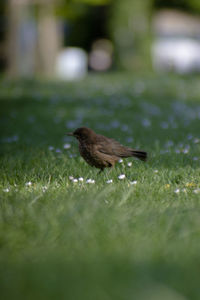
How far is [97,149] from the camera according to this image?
5.07m

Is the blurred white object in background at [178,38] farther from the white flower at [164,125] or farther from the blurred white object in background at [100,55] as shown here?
the white flower at [164,125]

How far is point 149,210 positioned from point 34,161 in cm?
239

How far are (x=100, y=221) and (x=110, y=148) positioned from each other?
67.3 inches

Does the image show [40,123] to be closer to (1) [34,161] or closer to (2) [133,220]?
(1) [34,161]

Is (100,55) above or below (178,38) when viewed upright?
below

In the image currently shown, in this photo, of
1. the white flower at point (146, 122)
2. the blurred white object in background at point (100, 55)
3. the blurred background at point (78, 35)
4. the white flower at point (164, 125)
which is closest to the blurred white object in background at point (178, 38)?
the blurred white object in background at point (100, 55)

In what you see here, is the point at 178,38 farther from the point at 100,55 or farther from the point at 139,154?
the point at 139,154

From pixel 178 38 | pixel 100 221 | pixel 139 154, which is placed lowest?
pixel 178 38

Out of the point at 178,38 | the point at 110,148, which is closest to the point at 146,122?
the point at 110,148

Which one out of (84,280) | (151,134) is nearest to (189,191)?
(84,280)

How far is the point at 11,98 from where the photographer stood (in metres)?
13.0

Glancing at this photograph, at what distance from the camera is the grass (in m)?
2.61

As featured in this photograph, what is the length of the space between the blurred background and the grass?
1217 cm

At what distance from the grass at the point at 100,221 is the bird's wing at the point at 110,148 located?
176 mm
